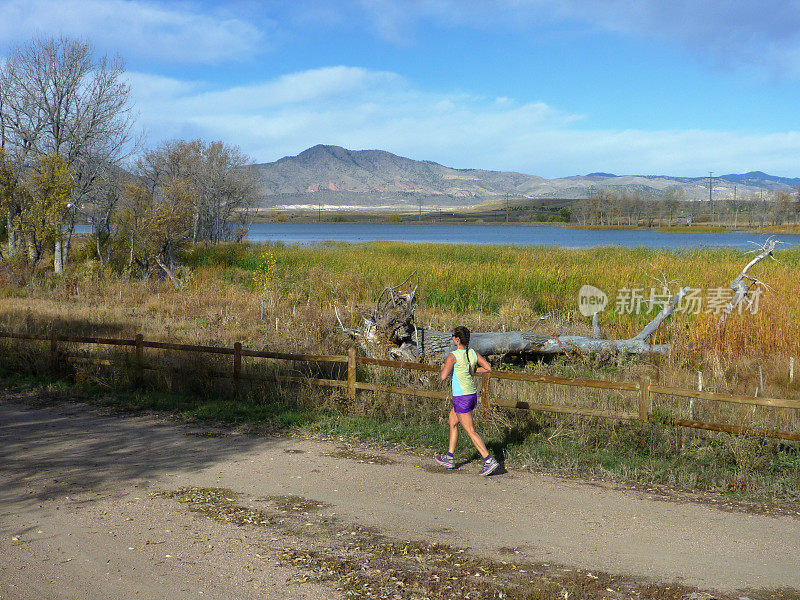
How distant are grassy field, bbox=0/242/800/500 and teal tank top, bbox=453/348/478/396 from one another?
1.26 meters

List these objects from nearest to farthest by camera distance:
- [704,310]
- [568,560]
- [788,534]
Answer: [568,560] → [788,534] → [704,310]

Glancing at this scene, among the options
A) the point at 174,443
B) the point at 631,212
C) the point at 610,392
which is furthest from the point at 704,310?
the point at 631,212

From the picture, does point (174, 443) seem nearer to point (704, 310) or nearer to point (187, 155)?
point (704, 310)

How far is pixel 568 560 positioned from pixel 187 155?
5007 centimetres

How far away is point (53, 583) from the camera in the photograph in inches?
208

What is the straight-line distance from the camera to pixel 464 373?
8031 mm

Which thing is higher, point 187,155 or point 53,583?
point 187,155

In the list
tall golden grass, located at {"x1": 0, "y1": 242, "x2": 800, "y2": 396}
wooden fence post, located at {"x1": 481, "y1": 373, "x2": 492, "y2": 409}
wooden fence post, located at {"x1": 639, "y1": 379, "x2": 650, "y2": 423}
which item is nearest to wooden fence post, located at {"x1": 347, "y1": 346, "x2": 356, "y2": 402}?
wooden fence post, located at {"x1": 481, "y1": 373, "x2": 492, "y2": 409}

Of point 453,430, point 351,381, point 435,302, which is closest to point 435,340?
point 351,381

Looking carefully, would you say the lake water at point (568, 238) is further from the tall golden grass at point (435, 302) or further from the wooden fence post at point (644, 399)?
the wooden fence post at point (644, 399)

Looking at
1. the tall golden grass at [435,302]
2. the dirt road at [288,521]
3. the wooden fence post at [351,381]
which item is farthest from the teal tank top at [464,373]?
the tall golden grass at [435,302]

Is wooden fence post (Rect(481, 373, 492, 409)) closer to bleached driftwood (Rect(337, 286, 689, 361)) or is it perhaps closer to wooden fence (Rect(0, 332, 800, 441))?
wooden fence (Rect(0, 332, 800, 441))

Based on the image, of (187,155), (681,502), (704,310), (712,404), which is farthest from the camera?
(187,155)

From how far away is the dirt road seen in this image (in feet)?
17.8
